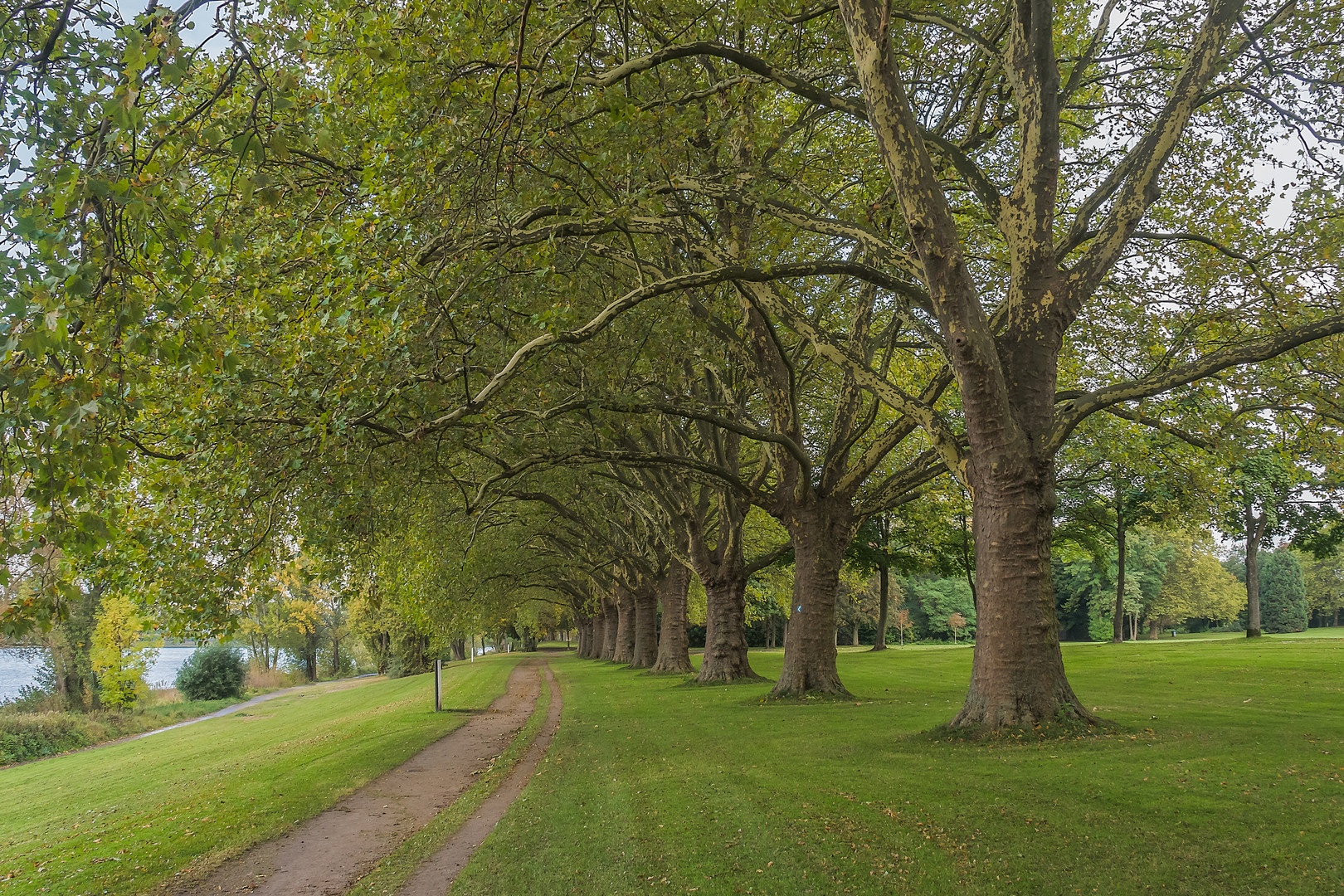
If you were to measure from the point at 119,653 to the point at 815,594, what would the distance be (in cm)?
3796

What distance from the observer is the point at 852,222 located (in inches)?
410

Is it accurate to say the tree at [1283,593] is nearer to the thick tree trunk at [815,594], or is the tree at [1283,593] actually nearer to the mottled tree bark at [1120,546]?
the mottled tree bark at [1120,546]

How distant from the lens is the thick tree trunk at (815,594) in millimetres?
16469

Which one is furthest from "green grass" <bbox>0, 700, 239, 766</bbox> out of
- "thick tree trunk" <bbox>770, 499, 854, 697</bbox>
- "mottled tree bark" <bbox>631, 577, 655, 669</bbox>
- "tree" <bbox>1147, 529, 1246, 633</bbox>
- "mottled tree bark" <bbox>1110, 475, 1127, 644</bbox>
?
"tree" <bbox>1147, 529, 1246, 633</bbox>

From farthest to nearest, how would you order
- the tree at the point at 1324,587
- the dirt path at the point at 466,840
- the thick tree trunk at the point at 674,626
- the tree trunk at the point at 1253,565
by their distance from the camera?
the tree at the point at 1324,587 → the tree trunk at the point at 1253,565 → the thick tree trunk at the point at 674,626 → the dirt path at the point at 466,840

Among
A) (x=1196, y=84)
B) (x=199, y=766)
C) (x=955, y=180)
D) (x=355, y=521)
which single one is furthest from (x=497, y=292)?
(x=199, y=766)

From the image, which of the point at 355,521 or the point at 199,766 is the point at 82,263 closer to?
the point at 355,521

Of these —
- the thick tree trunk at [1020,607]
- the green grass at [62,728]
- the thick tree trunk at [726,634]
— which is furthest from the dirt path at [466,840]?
the green grass at [62,728]

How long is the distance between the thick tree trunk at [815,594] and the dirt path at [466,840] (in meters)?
6.21

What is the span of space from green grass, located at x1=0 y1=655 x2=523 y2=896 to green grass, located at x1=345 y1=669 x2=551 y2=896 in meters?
2.12

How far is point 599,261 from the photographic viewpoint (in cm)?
1581

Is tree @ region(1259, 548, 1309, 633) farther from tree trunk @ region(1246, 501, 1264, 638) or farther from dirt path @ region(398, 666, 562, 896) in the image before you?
dirt path @ region(398, 666, 562, 896)

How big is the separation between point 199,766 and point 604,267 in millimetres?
15144

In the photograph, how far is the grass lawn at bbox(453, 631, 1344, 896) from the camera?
5688 millimetres
